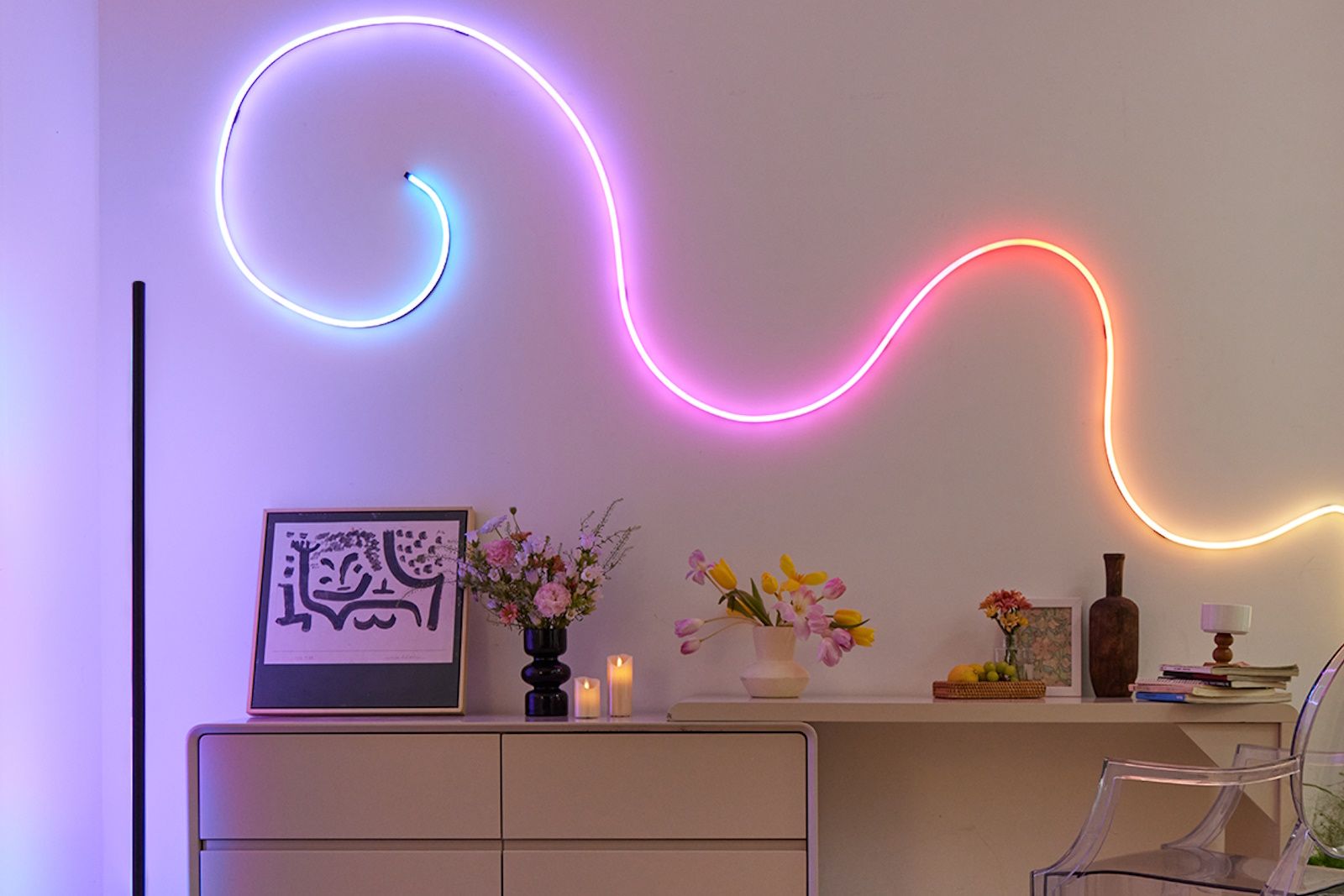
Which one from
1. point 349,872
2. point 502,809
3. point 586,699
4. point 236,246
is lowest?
point 349,872

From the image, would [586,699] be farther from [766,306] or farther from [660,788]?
[766,306]

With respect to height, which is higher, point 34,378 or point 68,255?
point 68,255

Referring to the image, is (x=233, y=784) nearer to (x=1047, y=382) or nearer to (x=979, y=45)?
(x=1047, y=382)

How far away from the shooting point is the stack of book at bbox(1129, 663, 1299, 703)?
2795 millimetres

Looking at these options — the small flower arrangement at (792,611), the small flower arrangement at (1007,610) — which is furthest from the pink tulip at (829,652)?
the small flower arrangement at (1007,610)

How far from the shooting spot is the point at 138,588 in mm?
3271

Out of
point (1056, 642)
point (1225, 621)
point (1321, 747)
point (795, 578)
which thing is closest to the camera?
point (1321, 747)

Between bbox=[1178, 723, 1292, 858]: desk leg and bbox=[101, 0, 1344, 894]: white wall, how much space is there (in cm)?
37

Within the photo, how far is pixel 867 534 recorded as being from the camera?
321 centimetres

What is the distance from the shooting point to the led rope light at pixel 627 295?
3.18m

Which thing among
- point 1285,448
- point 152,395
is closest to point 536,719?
point 152,395

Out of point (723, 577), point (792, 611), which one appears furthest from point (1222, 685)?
point (723, 577)

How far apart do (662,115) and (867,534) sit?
3.80ft

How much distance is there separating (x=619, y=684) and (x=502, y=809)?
0.38 metres
